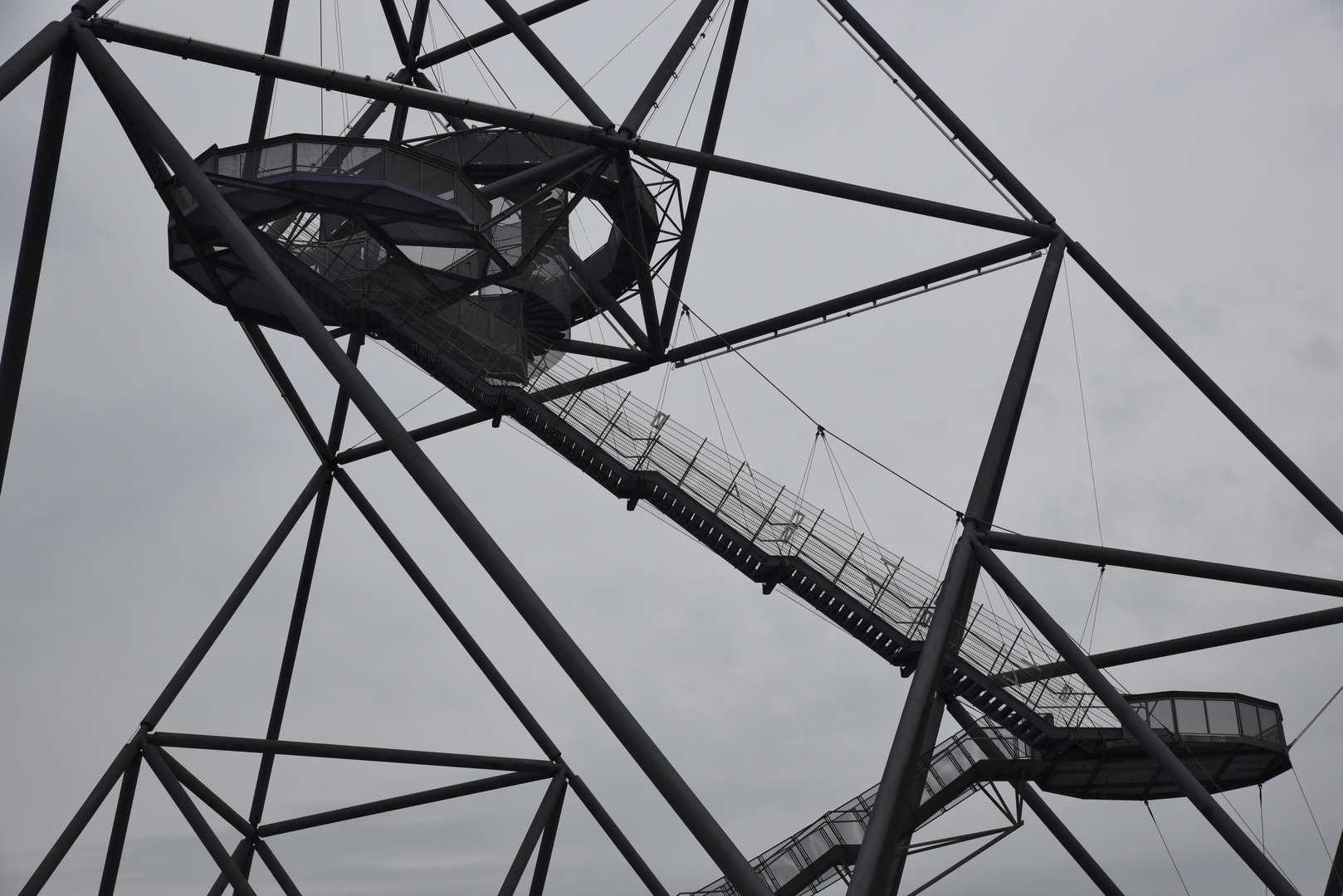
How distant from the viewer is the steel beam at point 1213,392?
15156mm

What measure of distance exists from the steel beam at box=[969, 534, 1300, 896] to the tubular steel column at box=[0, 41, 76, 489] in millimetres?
9532

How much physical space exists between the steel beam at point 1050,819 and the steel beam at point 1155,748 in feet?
11.6

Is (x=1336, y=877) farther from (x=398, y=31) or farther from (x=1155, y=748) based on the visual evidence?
(x=398, y=31)

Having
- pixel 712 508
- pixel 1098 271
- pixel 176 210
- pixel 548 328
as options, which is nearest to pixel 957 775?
pixel 712 508

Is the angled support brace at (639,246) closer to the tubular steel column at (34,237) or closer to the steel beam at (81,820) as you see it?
the tubular steel column at (34,237)

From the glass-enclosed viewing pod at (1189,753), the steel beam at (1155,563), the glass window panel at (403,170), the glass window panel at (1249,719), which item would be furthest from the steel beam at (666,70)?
the glass window panel at (1249,719)

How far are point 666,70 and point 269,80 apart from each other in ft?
16.9

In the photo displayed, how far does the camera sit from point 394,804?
17.9 meters

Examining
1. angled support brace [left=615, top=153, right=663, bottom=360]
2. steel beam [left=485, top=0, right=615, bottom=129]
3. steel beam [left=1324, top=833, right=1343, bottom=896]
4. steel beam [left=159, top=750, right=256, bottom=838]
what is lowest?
steel beam [left=1324, top=833, right=1343, bottom=896]

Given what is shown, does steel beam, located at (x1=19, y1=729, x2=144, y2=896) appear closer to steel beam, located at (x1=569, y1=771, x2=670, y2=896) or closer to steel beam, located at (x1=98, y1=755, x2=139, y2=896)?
steel beam, located at (x1=98, y1=755, x2=139, y2=896)

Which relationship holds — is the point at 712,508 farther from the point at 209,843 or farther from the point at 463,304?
the point at 209,843

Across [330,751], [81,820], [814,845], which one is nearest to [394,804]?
[330,751]

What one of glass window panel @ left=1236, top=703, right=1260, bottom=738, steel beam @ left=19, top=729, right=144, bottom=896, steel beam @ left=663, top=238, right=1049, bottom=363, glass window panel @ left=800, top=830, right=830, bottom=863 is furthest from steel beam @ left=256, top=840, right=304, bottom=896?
glass window panel @ left=1236, top=703, right=1260, bottom=738

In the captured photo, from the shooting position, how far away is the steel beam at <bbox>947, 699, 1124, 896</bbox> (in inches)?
620
